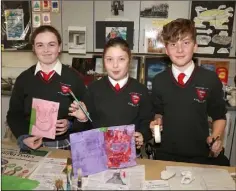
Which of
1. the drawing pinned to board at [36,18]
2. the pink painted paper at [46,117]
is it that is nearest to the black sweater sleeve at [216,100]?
the pink painted paper at [46,117]

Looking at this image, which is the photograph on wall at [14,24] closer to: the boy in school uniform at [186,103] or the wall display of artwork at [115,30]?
the wall display of artwork at [115,30]

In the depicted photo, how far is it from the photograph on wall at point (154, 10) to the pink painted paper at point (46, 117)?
62.0 inches

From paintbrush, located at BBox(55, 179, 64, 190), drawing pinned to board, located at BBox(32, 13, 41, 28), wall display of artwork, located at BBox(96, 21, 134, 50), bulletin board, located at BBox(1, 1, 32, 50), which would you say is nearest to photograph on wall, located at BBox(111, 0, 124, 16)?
wall display of artwork, located at BBox(96, 21, 134, 50)

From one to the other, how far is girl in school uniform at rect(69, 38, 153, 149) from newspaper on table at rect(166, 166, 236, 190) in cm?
29

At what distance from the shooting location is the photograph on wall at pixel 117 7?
103 inches

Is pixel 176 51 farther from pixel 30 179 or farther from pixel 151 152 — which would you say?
pixel 30 179

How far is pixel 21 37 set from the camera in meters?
2.82

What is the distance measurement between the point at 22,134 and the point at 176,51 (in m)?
0.97

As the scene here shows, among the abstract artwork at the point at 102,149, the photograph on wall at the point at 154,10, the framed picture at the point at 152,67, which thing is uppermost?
the photograph on wall at the point at 154,10

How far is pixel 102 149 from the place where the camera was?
1208 millimetres

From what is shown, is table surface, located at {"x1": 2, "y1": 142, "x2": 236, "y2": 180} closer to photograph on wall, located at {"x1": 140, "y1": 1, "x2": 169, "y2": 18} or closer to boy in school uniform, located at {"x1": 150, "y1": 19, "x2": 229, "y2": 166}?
boy in school uniform, located at {"x1": 150, "y1": 19, "x2": 229, "y2": 166}

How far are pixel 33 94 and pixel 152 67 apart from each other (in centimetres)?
145

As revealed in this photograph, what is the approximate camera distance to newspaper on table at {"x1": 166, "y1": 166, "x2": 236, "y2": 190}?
1.09 m

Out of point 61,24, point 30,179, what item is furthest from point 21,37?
point 30,179
